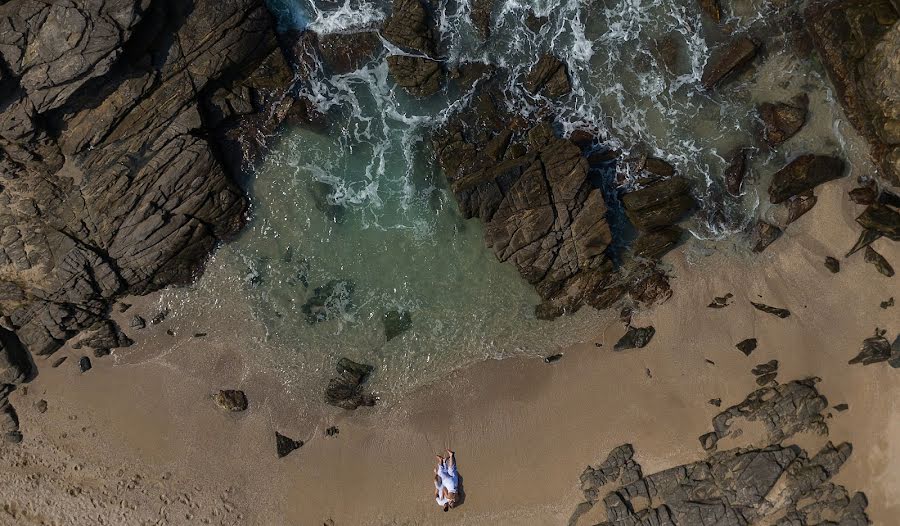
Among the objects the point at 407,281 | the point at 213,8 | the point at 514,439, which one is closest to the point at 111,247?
the point at 213,8

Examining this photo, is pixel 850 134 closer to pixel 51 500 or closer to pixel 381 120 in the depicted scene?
pixel 381 120

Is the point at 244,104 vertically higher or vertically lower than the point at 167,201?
higher

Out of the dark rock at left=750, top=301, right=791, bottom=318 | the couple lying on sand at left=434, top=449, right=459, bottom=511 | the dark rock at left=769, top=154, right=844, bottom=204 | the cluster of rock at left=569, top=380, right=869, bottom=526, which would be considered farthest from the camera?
the dark rock at left=750, top=301, right=791, bottom=318

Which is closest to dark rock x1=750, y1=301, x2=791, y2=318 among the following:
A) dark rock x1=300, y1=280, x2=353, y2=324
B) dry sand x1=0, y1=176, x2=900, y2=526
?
dry sand x1=0, y1=176, x2=900, y2=526

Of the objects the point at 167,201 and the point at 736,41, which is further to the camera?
the point at 736,41

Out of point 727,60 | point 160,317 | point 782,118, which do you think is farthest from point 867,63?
point 160,317

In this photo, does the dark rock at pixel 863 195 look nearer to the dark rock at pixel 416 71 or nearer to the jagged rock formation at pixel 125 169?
the dark rock at pixel 416 71

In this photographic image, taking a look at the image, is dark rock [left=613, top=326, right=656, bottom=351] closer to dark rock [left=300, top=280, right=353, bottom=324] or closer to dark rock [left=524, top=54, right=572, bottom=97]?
dark rock [left=524, top=54, right=572, bottom=97]
